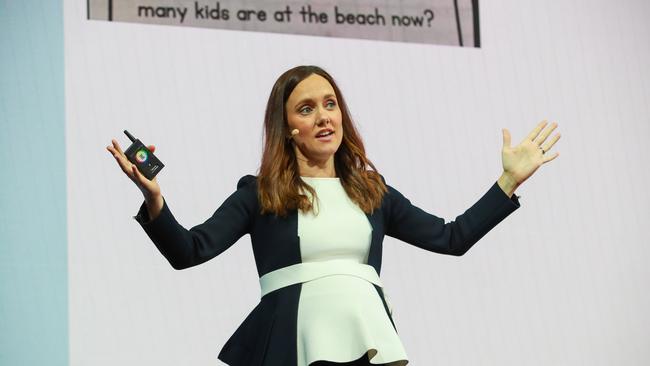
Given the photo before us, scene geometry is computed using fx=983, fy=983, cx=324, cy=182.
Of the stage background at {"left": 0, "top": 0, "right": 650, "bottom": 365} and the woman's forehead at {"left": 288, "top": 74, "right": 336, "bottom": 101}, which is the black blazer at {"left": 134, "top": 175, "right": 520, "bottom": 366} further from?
the stage background at {"left": 0, "top": 0, "right": 650, "bottom": 365}

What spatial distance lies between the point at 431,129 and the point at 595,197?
0.62 m

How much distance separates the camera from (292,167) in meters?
1.95

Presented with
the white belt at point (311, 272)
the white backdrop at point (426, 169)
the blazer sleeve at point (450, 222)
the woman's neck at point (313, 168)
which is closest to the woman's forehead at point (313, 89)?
the woman's neck at point (313, 168)

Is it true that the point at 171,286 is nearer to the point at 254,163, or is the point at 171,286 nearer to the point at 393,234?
the point at 254,163

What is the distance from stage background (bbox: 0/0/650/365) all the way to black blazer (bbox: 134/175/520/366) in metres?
0.76

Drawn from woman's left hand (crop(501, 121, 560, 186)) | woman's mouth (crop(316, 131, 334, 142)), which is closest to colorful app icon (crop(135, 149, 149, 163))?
woman's mouth (crop(316, 131, 334, 142))

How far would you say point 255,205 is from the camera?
6.20ft

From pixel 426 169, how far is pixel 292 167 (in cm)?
109

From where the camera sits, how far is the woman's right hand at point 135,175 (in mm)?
1663

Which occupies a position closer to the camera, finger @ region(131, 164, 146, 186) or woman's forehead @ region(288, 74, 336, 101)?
finger @ region(131, 164, 146, 186)

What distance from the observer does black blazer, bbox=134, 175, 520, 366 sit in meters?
1.76

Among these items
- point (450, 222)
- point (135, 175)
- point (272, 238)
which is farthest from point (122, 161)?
point (450, 222)

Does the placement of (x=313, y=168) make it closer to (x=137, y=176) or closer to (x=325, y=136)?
(x=325, y=136)

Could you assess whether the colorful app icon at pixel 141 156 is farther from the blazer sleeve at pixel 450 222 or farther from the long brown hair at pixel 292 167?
the blazer sleeve at pixel 450 222
